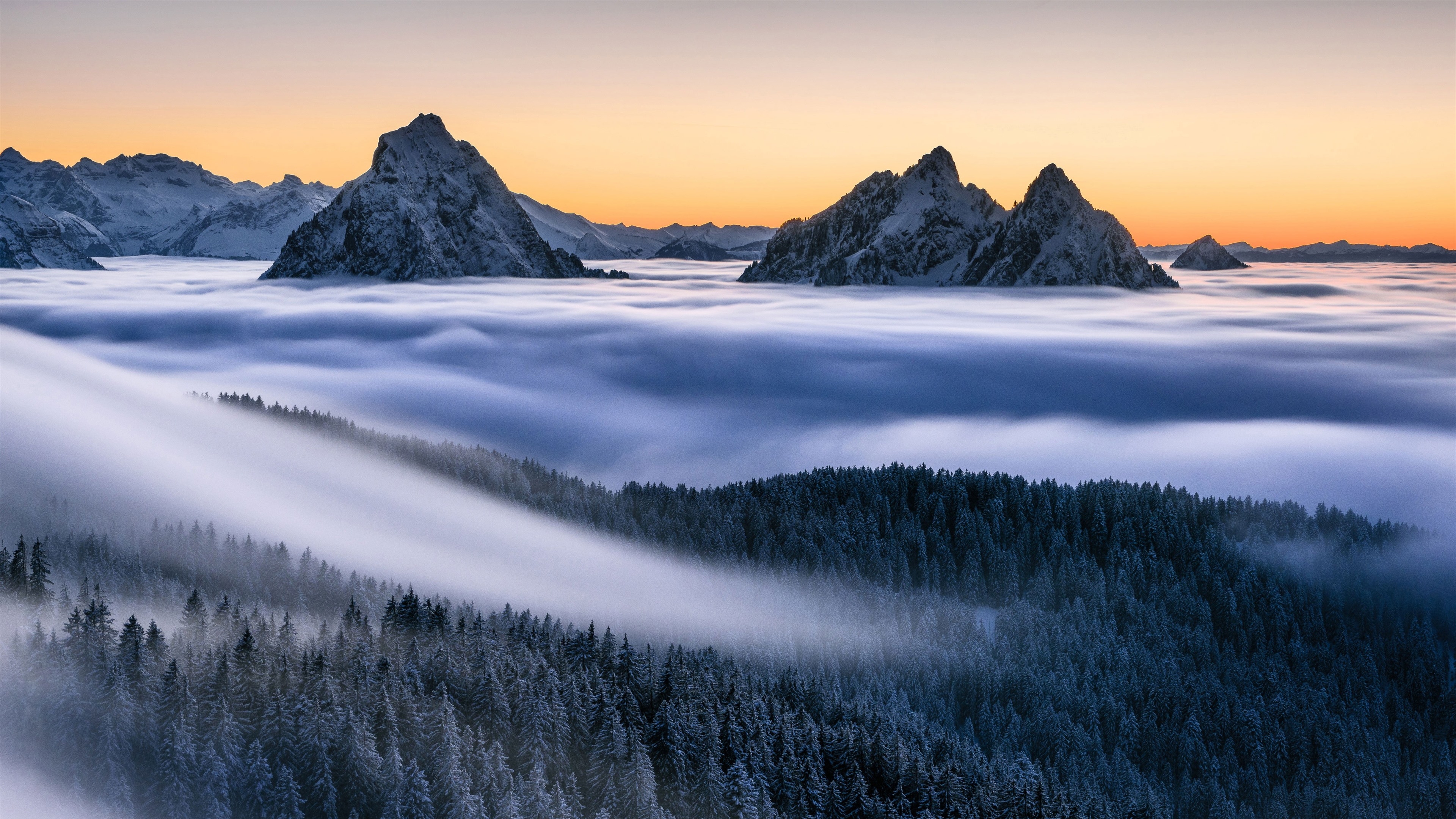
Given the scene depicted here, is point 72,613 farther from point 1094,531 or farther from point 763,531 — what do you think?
point 1094,531

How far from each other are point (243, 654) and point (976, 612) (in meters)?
127

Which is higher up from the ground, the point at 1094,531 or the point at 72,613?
the point at 72,613

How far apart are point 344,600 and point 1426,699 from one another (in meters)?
171

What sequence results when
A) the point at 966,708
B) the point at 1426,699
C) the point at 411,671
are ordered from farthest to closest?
the point at 1426,699, the point at 966,708, the point at 411,671

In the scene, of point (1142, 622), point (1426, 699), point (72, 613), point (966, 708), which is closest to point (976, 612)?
point (1142, 622)

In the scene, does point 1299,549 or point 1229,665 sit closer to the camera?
point 1229,665

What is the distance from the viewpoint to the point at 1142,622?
164m

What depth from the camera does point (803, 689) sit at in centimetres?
11762

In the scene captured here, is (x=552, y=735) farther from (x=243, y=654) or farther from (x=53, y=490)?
(x=53, y=490)

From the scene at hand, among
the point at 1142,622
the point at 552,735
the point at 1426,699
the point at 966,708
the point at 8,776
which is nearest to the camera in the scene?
the point at 8,776

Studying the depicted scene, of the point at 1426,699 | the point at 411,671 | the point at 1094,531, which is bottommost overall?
the point at 1426,699

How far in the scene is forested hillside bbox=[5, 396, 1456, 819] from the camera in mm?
76562

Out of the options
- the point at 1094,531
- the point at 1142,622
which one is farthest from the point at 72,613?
the point at 1094,531

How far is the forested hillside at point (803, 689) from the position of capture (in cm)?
7656
